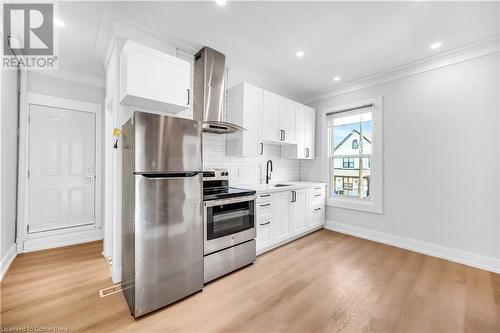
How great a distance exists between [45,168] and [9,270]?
144 centimetres

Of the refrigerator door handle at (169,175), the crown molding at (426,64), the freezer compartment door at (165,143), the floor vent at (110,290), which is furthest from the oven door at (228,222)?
the crown molding at (426,64)

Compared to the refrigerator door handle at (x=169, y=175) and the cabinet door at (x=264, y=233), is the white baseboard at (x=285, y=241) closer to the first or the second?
the cabinet door at (x=264, y=233)

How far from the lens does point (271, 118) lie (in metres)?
3.63

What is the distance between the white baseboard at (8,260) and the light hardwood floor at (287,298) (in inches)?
2.8

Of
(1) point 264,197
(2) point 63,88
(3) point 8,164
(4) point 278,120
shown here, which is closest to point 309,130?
(4) point 278,120

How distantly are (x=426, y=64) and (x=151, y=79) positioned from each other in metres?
3.90

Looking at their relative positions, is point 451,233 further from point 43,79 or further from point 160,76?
point 43,79

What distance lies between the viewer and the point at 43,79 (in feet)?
10.6

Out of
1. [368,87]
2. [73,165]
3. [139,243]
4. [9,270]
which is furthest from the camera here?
[368,87]

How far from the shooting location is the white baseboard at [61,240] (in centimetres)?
313

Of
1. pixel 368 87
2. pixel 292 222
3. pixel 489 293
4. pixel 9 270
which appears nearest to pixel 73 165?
pixel 9 270

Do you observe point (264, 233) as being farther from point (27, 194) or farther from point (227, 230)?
point (27, 194)

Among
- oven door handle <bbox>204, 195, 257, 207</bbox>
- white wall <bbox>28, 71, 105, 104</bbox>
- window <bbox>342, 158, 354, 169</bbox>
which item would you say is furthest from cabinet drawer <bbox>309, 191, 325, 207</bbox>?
white wall <bbox>28, 71, 105, 104</bbox>

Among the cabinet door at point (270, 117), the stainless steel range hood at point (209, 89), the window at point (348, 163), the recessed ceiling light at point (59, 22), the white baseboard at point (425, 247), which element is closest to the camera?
the recessed ceiling light at point (59, 22)
